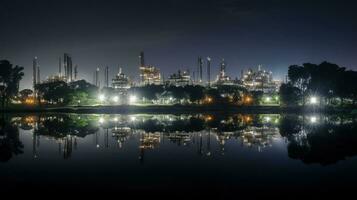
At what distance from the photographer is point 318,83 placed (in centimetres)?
9950

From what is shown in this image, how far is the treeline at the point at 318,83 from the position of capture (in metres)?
99.2

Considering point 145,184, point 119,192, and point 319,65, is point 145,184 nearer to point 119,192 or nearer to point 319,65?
point 119,192

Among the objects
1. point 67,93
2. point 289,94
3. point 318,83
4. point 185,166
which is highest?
point 318,83

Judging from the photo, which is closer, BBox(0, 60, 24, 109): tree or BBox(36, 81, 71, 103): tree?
BBox(0, 60, 24, 109): tree

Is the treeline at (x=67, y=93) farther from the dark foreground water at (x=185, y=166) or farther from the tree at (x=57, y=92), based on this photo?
the dark foreground water at (x=185, y=166)

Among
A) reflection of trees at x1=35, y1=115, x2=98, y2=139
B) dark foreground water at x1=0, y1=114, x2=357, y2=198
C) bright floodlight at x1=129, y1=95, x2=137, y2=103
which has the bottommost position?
dark foreground water at x1=0, y1=114, x2=357, y2=198

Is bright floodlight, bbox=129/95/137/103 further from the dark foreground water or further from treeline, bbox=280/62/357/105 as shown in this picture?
the dark foreground water

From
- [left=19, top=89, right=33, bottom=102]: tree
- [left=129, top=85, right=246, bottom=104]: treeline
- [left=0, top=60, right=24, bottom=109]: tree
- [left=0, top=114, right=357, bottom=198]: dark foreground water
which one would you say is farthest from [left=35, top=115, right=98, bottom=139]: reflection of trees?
[left=19, top=89, right=33, bottom=102]: tree

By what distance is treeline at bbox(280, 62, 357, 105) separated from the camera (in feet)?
325

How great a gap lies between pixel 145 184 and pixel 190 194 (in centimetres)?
246

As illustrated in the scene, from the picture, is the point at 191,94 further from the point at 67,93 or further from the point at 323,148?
the point at 323,148

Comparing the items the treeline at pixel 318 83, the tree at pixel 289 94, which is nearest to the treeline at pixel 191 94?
the tree at pixel 289 94

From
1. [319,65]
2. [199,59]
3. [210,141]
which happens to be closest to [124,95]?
[199,59]

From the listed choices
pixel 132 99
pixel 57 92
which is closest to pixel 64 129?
pixel 57 92
